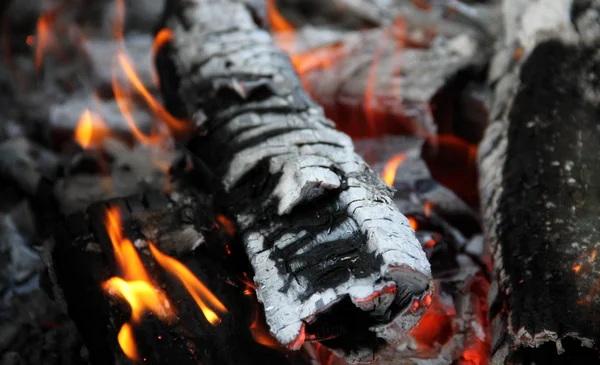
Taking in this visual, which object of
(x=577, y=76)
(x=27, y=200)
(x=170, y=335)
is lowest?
(x=27, y=200)

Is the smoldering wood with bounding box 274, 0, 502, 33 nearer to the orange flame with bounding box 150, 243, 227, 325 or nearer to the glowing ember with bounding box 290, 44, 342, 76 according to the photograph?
the glowing ember with bounding box 290, 44, 342, 76

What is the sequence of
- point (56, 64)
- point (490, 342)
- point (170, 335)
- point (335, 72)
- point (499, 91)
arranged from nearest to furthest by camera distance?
point (170, 335) → point (490, 342) → point (499, 91) → point (335, 72) → point (56, 64)

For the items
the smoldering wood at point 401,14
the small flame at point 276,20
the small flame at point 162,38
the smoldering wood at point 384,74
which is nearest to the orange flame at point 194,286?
the small flame at point 162,38

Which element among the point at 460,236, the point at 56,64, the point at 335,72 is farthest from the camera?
the point at 56,64

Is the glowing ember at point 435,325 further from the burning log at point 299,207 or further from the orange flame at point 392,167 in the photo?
the orange flame at point 392,167

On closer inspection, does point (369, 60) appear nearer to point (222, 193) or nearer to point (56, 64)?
point (222, 193)

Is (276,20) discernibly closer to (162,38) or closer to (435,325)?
(162,38)

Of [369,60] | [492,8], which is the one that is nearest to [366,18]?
[369,60]
